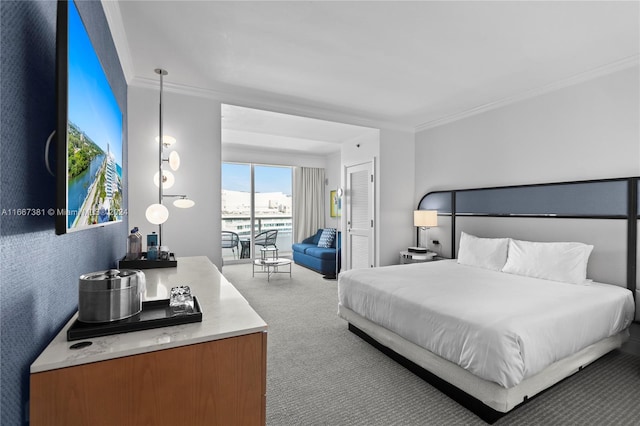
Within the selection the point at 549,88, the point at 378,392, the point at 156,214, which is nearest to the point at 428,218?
the point at 549,88

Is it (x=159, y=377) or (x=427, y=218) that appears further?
(x=427, y=218)

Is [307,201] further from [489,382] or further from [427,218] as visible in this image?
[489,382]

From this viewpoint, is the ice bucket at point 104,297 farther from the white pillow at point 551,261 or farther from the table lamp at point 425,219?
the table lamp at point 425,219

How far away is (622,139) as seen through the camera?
2885 millimetres

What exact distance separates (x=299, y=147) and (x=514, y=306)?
5.57 meters

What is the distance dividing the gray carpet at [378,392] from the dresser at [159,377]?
101 cm

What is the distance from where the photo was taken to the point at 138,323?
1.10 metres

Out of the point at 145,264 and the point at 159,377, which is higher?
the point at 145,264

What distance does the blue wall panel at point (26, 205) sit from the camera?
75 centimetres

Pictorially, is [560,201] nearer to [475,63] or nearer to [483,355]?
[475,63]

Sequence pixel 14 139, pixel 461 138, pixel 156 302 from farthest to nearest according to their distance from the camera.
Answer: pixel 461 138
pixel 156 302
pixel 14 139

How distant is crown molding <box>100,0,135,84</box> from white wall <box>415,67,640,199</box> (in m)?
4.15

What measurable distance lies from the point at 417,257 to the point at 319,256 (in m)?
2.14

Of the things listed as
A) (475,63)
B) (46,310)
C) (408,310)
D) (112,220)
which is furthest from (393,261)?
(46,310)
